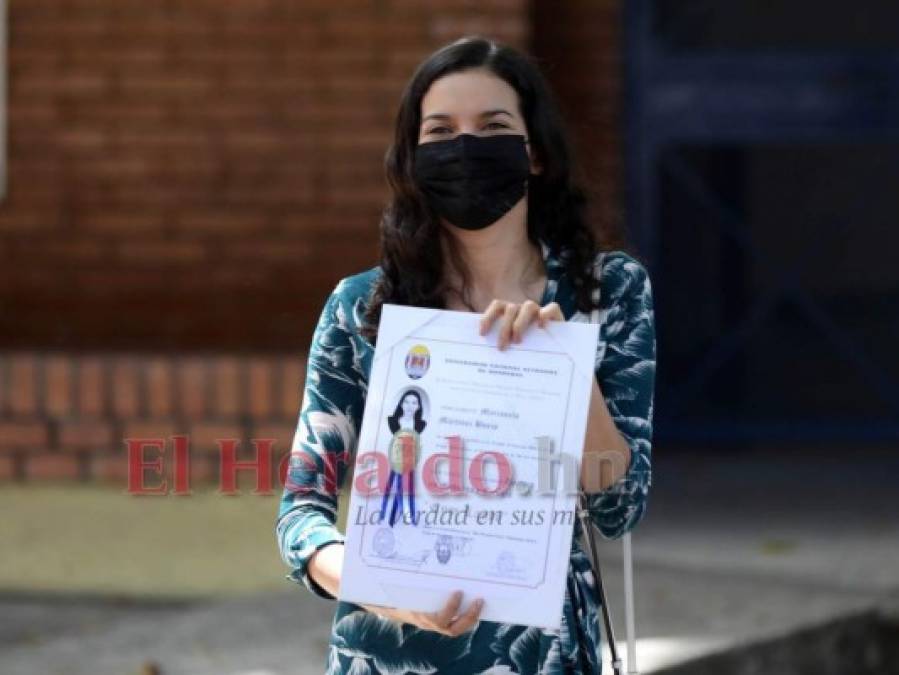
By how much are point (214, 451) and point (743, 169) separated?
3267mm

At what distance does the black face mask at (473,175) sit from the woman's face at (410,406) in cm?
32

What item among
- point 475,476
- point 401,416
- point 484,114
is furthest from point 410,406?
point 484,114

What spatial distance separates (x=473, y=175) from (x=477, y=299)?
200 millimetres

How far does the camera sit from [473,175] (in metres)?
2.55

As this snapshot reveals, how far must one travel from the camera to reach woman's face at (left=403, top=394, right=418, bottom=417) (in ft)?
8.01

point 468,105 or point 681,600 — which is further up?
point 468,105

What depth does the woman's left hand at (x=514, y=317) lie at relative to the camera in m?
2.40

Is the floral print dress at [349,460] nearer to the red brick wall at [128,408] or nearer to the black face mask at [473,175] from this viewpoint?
the black face mask at [473,175]

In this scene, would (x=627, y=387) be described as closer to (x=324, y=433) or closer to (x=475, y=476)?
(x=475, y=476)

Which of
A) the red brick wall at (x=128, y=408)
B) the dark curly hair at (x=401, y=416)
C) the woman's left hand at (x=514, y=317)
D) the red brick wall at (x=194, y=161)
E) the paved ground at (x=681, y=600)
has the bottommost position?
the paved ground at (x=681, y=600)

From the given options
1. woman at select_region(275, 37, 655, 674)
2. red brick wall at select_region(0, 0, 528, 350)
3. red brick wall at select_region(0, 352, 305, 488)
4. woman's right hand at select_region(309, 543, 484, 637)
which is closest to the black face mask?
woman at select_region(275, 37, 655, 674)

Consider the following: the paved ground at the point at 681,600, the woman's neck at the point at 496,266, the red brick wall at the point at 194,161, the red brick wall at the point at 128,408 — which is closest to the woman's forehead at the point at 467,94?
the woman's neck at the point at 496,266

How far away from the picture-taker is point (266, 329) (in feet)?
23.5

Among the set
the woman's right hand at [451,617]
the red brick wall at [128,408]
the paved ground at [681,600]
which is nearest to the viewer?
the woman's right hand at [451,617]
